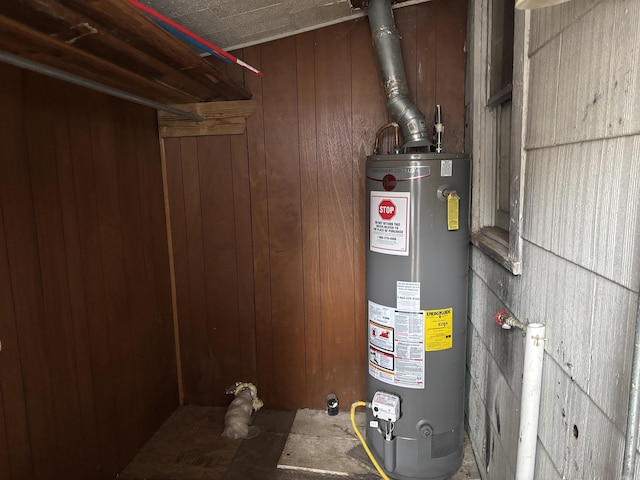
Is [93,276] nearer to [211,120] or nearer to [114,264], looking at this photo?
[114,264]

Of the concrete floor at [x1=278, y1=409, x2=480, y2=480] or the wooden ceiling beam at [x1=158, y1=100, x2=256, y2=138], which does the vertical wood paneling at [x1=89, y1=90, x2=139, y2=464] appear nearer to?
the wooden ceiling beam at [x1=158, y1=100, x2=256, y2=138]

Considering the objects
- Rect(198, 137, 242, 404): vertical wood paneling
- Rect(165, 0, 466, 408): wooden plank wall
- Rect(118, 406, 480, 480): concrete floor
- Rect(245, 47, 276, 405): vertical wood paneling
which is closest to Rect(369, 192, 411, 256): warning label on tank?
Rect(165, 0, 466, 408): wooden plank wall

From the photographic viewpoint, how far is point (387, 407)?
5.36ft

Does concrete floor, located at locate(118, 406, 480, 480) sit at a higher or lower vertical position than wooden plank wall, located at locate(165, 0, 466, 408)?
lower

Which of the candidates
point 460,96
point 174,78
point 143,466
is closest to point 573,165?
point 460,96

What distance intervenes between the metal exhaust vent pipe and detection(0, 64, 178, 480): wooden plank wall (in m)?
1.16

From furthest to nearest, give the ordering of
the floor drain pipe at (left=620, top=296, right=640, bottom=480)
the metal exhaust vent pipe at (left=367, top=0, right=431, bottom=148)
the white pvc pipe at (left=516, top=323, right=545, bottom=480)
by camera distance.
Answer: the metal exhaust vent pipe at (left=367, top=0, right=431, bottom=148)
the white pvc pipe at (left=516, top=323, right=545, bottom=480)
the floor drain pipe at (left=620, top=296, right=640, bottom=480)

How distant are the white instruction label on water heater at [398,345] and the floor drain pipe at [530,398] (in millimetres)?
592

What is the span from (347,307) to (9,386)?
140 centimetres

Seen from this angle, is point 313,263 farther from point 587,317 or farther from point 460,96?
point 587,317

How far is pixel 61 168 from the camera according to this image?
1.50 m

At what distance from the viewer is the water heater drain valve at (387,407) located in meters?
1.63

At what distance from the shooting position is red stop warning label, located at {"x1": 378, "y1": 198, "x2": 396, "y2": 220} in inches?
62.0

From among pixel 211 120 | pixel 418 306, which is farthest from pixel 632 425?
pixel 211 120
